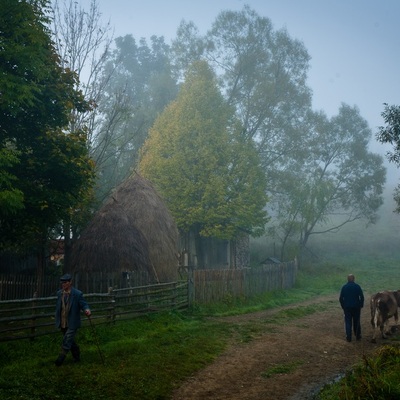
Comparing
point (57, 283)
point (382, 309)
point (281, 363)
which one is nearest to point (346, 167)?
point (382, 309)

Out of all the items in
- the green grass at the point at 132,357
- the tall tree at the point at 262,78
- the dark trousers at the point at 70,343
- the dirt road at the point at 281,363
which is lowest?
the dirt road at the point at 281,363

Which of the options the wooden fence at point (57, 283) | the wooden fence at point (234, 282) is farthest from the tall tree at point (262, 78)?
the wooden fence at point (57, 283)

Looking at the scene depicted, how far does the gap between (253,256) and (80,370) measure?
1340 inches

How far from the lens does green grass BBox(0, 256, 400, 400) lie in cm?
828

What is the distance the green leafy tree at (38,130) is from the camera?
14375 millimetres

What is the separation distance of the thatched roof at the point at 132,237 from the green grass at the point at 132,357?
3309mm

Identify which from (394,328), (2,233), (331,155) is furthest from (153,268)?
(331,155)

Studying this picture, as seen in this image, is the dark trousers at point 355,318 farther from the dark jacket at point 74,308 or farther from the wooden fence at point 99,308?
the dark jacket at point 74,308

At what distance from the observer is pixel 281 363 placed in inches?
432

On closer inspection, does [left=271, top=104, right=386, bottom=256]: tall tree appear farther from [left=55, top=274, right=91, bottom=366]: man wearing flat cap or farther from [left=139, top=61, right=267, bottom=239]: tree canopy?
[left=55, top=274, right=91, bottom=366]: man wearing flat cap

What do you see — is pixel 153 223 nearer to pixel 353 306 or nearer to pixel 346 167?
pixel 353 306

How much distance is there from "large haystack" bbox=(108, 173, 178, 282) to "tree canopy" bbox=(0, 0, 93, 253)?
206 inches

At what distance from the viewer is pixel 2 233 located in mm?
16062

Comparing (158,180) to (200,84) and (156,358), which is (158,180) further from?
(156,358)
